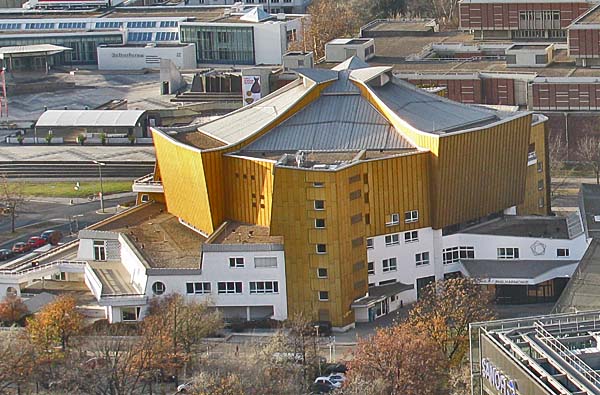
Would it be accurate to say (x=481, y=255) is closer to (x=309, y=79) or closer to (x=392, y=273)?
(x=392, y=273)

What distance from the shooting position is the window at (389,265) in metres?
80.2

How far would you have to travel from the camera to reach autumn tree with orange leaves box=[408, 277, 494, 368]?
222 feet

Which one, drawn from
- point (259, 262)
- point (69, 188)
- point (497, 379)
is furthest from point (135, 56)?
point (497, 379)

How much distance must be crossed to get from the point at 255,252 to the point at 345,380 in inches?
551

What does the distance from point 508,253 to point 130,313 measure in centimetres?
1633

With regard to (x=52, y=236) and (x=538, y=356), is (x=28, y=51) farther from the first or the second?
(x=538, y=356)

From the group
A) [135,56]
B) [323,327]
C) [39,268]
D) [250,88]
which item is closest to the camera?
[323,327]

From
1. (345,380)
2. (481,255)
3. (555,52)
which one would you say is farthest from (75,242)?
(555,52)

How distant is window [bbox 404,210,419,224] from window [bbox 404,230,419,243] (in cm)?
55

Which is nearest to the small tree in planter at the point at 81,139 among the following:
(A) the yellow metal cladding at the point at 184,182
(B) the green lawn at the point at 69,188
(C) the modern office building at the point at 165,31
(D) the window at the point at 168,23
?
(B) the green lawn at the point at 69,188

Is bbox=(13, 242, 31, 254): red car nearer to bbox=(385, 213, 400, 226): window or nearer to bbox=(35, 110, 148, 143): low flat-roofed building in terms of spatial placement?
bbox=(385, 213, 400, 226): window

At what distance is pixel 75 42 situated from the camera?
480ft

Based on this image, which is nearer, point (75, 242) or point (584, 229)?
point (584, 229)

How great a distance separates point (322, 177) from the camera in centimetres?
7656
